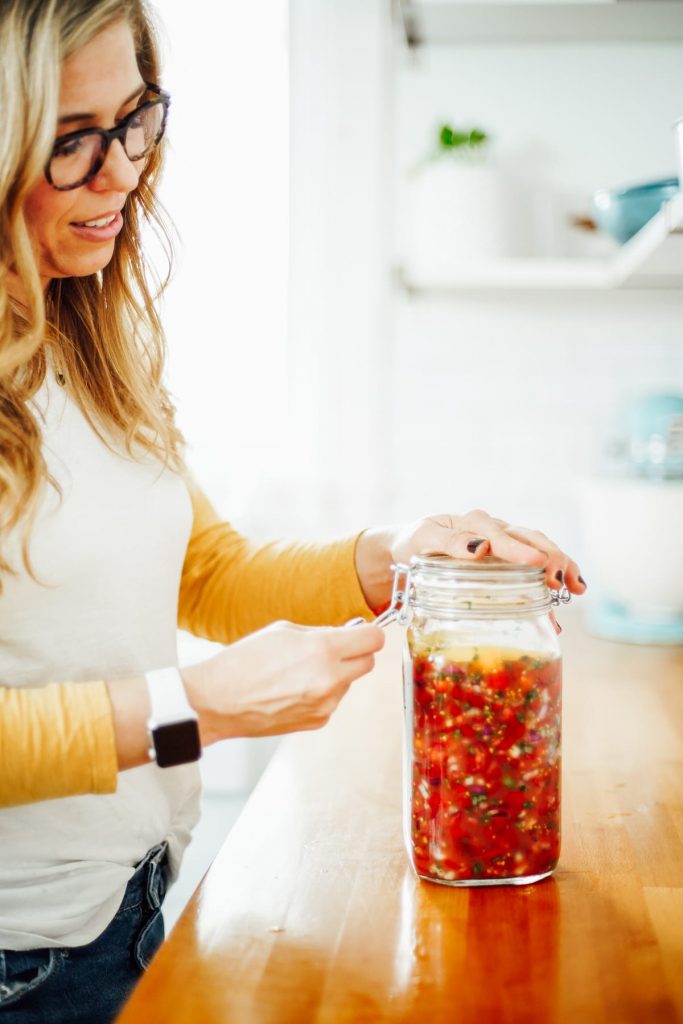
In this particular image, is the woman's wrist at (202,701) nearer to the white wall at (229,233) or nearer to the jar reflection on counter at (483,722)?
the jar reflection on counter at (483,722)

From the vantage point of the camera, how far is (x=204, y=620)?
1.24 meters

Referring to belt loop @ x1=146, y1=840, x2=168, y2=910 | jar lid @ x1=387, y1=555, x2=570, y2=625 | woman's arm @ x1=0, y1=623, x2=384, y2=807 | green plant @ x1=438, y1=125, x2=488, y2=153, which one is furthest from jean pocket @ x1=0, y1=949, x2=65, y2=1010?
green plant @ x1=438, y1=125, x2=488, y2=153

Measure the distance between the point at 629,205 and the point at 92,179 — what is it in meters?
1.27

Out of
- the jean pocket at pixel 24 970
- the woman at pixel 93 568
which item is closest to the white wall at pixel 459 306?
the woman at pixel 93 568

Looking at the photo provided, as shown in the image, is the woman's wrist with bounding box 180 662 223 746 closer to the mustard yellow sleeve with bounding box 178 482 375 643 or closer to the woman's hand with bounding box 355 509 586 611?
the woman's hand with bounding box 355 509 586 611

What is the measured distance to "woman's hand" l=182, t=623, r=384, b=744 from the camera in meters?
0.77

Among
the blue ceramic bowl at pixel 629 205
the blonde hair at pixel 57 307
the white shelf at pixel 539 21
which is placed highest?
the white shelf at pixel 539 21

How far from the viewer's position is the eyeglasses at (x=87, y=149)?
0.88 meters

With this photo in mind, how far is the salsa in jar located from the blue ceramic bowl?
1.30 metres

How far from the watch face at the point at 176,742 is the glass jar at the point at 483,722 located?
185 millimetres

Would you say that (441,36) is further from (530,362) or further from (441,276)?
(530,362)

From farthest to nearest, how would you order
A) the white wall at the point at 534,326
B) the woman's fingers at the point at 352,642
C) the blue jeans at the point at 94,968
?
1. the white wall at the point at 534,326
2. the blue jeans at the point at 94,968
3. the woman's fingers at the point at 352,642

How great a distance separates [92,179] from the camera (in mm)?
903

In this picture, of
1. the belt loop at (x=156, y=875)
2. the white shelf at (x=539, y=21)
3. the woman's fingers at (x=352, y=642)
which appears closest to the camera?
the woman's fingers at (x=352, y=642)
